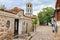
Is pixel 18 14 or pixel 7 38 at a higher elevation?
pixel 18 14

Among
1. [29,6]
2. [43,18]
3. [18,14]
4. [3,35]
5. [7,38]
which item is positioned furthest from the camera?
[43,18]

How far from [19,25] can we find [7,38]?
12.7 meters

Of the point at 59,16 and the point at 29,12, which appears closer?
the point at 59,16

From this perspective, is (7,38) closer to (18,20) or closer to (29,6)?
(18,20)

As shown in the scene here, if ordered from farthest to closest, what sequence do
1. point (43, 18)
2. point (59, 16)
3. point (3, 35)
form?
point (43, 18) < point (59, 16) < point (3, 35)

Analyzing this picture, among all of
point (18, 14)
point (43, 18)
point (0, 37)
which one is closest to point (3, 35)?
point (0, 37)

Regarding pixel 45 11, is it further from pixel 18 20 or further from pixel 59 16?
pixel 59 16

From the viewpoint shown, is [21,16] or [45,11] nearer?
[21,16]

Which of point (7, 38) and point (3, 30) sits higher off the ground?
point (3, 30)

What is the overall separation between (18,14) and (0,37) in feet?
40.4

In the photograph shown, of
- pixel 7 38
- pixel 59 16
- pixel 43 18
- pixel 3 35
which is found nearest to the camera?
pixel 3 35

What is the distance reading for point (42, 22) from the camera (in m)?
57.2

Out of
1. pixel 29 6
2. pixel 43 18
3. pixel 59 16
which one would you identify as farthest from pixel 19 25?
pixel 43 18

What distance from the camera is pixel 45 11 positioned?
180 ft
